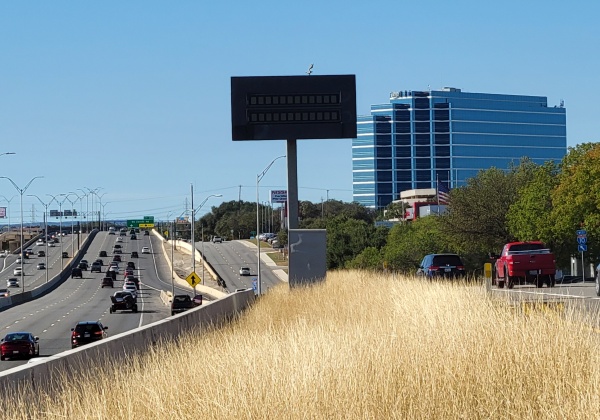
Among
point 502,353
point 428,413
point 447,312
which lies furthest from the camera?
point 447,312

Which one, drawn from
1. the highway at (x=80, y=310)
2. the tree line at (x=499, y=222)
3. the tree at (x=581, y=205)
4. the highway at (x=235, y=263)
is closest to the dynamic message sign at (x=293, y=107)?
the highway at (x=80, y=310)

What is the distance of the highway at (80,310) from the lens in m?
58.4

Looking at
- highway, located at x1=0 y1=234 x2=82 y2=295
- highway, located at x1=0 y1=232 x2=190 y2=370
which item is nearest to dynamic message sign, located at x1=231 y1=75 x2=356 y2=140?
highway, located at x1=0 y1=232 x2=190 y2=370

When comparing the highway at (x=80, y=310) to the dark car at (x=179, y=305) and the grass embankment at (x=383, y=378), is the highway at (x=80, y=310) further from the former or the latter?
the grass embankment at (x=383, y=378)

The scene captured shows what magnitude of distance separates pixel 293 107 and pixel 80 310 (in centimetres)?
4486

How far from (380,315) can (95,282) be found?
10752 centimetres

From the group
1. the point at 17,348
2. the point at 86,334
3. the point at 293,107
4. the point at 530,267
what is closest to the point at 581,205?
the point at 293,107

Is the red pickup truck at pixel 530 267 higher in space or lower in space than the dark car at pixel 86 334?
higher

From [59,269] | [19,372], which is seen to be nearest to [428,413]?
[19,372]

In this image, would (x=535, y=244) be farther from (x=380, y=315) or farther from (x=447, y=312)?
(x=447, y=312)

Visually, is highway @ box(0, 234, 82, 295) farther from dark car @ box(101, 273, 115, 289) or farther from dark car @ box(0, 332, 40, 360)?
dark car @ box(0, 332, 40, 360)

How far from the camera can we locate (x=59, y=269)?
14588 cm

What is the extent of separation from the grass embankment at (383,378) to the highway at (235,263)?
90.1 meters

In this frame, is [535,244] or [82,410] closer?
[82,410]
